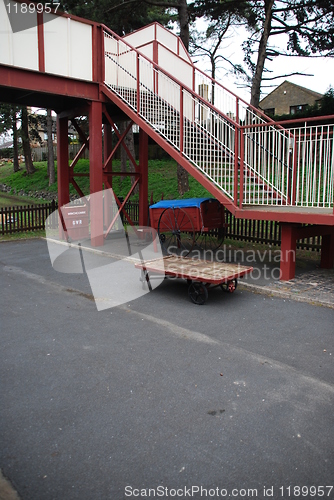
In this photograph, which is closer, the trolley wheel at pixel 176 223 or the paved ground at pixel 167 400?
the paved ground at pixel 167 400

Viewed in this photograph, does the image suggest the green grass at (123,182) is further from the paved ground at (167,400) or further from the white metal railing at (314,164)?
the paved ground at (167,400)

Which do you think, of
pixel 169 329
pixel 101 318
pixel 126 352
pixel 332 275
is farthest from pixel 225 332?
pixel 332 275

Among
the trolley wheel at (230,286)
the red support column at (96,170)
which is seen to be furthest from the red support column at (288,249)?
the red support column at (96,170)

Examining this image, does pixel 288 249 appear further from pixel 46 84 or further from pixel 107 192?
pixel 46 84

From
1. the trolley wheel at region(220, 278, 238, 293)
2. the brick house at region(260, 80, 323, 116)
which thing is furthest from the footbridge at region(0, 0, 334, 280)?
the brick house at region(260, 80, 323, 116)

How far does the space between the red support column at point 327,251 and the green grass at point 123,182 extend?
7.52 metres

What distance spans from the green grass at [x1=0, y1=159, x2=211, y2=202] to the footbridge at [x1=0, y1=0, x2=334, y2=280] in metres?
4.18

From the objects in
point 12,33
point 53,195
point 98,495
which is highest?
point 12,33

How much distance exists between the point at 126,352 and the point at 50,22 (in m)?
9.38

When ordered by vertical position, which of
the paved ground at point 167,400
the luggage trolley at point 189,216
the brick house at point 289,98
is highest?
the brick house at point 289,98

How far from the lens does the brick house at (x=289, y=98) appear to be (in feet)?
161

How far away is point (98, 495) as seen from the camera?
9.21 ft

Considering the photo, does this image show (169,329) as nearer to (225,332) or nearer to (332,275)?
(225,332)

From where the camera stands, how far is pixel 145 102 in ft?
38.9
